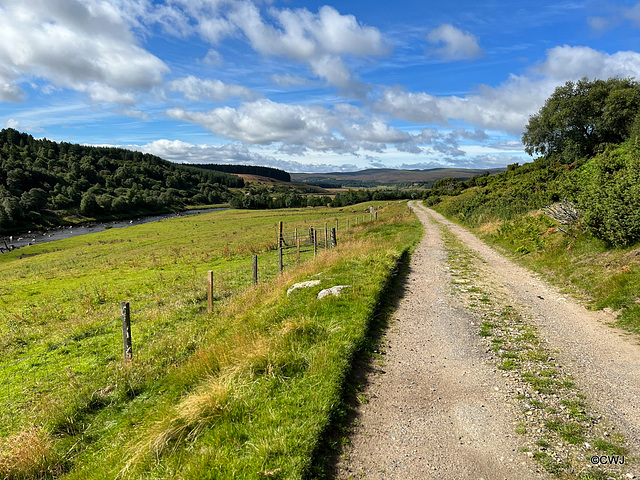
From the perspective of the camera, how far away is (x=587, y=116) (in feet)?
166

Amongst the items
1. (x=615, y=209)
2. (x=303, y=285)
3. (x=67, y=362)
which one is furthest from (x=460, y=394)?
(x=67, y=362)

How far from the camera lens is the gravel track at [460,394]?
453 centimetres

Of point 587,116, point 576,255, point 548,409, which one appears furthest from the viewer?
point 587,116

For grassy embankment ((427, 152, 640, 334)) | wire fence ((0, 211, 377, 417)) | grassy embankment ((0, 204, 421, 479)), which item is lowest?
wire fence ((0, 211, 377, 417))

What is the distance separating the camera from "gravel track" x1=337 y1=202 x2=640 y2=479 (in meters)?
4.53

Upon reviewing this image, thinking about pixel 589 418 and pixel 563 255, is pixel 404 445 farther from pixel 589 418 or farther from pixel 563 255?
pixel 563 255

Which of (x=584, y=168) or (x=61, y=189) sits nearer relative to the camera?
(x=584, y=168)

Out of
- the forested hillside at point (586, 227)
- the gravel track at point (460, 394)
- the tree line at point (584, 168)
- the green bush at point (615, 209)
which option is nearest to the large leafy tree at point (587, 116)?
the tree line at point (584, 168)

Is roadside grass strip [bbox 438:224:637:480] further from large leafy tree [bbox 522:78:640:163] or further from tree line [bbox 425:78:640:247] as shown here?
large leafy tree [bbox 522:78:640:163]

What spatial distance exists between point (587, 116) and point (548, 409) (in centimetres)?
6267

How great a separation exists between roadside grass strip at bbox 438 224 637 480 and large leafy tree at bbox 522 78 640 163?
173 feet

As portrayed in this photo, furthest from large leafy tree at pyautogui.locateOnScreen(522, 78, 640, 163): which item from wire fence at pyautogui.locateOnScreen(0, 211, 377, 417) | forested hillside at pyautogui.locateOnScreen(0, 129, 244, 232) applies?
forested hillside at pyautogui.locateOnScreen(0, 129, 244, 232)

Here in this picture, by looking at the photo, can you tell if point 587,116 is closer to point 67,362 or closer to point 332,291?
point 332,291

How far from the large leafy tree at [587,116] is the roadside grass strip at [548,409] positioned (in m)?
52.8
